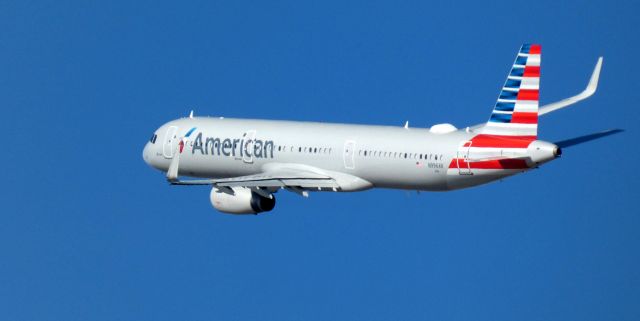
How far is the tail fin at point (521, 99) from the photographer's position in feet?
398

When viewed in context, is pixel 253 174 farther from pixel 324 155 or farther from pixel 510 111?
pixel 510 111

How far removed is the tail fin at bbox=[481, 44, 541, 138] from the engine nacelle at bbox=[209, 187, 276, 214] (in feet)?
47.0

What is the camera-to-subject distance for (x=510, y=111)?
122625mm

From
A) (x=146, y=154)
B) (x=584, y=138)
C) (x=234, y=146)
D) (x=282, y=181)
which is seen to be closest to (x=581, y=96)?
(x=584, y=138)

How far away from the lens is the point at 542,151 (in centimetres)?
12100

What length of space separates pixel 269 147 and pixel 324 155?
4.06 metres

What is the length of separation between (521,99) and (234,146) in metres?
20.3

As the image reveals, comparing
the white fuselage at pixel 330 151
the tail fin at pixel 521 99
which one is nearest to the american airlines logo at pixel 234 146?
the white fuselage at pixel 330 151

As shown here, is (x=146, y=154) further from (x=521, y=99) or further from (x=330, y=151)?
(x=521, y=99)

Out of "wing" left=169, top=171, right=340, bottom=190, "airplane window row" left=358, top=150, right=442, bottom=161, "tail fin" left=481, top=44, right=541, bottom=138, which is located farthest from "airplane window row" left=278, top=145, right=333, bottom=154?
"tail fin" left=481, top=44, right=541, bottom=138

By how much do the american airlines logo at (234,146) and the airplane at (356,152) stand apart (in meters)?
0.05

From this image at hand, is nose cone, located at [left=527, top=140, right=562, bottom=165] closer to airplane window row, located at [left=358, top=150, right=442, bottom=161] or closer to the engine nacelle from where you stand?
airplane window row, located at [left=358, top=150, right=442, bottom=161]

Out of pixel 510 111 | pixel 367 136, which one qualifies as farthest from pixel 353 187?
pixel 510 111

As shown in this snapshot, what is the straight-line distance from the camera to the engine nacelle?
130m
